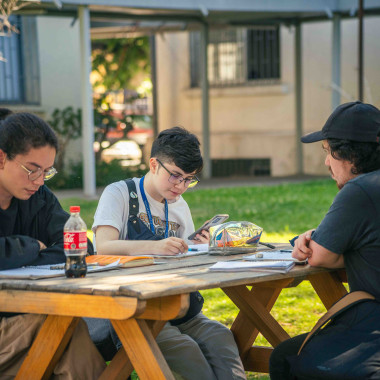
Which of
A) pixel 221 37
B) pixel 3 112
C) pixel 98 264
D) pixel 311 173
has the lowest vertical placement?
pixel 311 173

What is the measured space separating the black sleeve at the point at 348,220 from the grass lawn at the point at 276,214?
1.67m

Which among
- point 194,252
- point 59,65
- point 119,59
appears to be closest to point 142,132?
point 119,59

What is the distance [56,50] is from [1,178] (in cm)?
1240

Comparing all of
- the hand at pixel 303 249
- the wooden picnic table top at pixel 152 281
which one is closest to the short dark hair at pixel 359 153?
the hand at pixel 303 249

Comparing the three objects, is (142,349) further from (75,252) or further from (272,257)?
(272,257)

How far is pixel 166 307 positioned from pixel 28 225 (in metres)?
1.11

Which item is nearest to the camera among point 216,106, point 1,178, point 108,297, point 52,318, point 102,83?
point 108,297

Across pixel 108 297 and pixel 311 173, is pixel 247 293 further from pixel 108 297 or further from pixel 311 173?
pixel 311 173

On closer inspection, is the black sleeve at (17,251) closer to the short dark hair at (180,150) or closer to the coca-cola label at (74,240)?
the coca-cola label at (74,240)

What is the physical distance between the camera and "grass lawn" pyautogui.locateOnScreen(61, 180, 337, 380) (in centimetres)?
659

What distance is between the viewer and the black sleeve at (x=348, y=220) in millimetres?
3551

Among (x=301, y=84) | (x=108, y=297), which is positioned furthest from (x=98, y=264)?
(x=301, y=84)

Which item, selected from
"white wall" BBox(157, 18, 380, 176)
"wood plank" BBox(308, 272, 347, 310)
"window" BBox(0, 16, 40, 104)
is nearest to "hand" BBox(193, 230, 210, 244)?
"wood plank" BBox(308, 272, 347, 310)

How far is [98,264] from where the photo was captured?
3809 millimetres
